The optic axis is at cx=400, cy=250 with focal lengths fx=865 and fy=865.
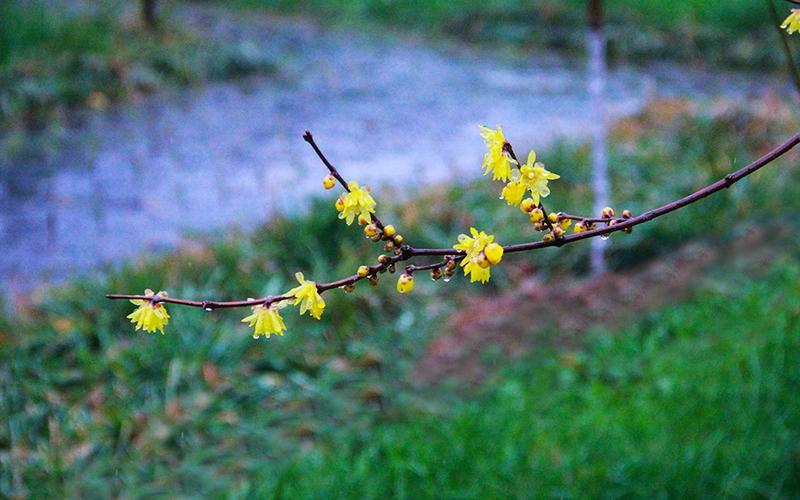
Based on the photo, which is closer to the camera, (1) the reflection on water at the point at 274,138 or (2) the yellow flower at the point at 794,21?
(2) the yellow flower at the point at 794,21

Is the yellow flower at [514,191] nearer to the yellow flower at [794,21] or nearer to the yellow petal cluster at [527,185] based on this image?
the yellow petal cluster at [527,185]

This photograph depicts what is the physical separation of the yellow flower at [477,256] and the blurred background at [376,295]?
63 cm

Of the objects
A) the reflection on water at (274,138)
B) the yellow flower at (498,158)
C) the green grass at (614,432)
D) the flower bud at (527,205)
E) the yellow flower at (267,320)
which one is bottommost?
the green grass at (614,432)

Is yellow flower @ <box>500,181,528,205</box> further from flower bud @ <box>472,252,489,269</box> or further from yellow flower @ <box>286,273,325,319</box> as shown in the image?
yellow flower @ <box>286,273,325,319</box>

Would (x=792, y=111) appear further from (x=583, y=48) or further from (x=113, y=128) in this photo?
(x=113, y=128)

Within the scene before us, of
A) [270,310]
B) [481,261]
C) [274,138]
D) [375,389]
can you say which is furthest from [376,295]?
[274,138]

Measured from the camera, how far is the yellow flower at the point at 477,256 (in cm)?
104

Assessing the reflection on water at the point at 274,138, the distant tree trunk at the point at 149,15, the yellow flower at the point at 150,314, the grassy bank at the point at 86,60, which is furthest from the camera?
the distant tree trunk at the point at 149,15

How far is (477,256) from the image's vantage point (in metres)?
1.06

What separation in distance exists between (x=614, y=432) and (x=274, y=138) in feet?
16.5

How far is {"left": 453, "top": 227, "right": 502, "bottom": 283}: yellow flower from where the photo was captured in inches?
41.1

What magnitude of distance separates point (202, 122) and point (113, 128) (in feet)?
2.60

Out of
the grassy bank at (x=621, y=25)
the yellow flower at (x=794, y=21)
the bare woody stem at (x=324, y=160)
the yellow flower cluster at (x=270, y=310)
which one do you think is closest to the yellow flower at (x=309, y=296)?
the yellow flower cluster at (x=270, y=310)

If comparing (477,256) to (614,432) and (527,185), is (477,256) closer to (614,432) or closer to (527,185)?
(527,185)
